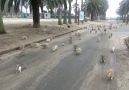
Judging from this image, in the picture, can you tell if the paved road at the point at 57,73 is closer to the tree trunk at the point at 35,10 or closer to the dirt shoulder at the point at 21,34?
the dirt shoulder at the point at 21,34

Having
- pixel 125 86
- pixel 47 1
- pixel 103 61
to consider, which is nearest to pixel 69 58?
pixel 103 61

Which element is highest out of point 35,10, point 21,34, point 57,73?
point 35,10

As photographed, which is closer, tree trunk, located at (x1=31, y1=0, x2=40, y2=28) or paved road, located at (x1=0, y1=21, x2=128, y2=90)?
paved road, located at (x1=0, y1=21, x2=128, y2=90)

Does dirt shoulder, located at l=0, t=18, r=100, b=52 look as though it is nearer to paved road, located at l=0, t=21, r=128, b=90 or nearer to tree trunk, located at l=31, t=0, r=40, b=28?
tree trunk, located at l=31, t=0, r=40, b=28

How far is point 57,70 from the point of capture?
30.0ft

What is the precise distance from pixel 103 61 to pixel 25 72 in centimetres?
337

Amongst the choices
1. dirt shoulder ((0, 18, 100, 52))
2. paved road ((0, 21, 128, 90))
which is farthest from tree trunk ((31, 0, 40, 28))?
paved road ((0, 21, 128, 90))

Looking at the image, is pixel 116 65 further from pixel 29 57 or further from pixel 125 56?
pixel 29 57

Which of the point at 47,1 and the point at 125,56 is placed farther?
the point at 47,1

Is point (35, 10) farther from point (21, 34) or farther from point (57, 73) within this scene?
point (57, 73)

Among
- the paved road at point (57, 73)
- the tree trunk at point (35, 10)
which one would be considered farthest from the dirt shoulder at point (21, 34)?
the paved road at point (57, 73)

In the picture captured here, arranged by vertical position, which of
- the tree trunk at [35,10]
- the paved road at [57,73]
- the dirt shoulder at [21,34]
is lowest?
the paved road at [57,73]

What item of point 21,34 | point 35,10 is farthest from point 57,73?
point 35,10

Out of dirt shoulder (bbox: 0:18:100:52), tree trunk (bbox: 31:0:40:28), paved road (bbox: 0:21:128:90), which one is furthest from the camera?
tree trunk (bbox: 31:0:40:28)
